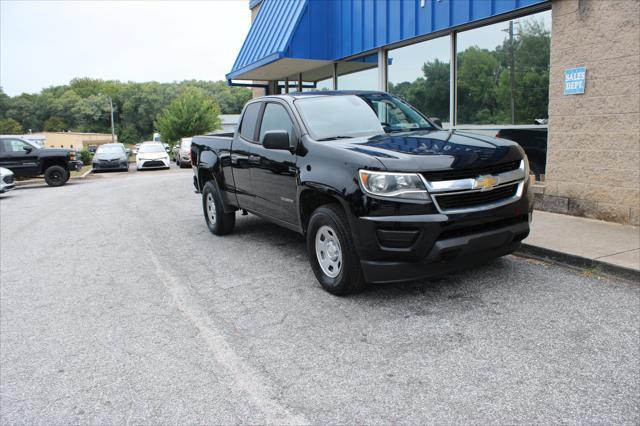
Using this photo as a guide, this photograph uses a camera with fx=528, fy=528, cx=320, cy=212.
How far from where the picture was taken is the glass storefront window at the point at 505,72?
822 centimetres

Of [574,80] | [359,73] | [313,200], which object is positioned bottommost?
[313,200]

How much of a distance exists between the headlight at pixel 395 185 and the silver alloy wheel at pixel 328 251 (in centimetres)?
60

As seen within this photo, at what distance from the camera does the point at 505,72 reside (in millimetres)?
8914

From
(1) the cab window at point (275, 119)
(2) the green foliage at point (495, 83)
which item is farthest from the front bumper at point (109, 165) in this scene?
(1) the cab window at point (275, 119)

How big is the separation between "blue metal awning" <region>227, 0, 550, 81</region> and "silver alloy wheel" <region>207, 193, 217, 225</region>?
5383mm

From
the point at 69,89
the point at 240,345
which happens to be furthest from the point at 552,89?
the point at 69,89

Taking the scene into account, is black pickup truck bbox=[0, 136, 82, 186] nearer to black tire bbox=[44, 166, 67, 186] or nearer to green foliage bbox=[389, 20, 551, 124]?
black tire bbox=[44, 166, 67, 186]

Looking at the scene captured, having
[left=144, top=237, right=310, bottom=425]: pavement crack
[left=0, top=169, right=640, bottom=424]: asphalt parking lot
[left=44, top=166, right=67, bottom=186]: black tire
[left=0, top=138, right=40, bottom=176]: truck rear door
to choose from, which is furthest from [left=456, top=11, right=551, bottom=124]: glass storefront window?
[left=0, top=138, right=40, bottom=176]: truck rear door

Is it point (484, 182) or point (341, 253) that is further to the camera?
point (341, 253)

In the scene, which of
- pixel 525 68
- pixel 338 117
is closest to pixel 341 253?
pixel 338 117

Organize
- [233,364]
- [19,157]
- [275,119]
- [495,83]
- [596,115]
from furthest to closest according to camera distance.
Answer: [19,157] < [495,83] < [596,115] < [275,119] < [233,364]

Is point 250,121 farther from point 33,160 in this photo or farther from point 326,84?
point 33,160

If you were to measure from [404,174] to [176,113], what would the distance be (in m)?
50.6

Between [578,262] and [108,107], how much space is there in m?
122
